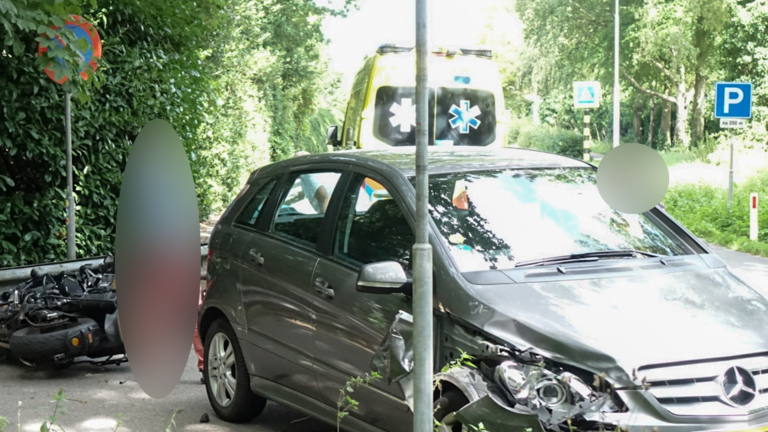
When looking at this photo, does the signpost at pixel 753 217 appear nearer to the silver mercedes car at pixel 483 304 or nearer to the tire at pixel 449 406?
the silver mercedes car at pixel 483 304

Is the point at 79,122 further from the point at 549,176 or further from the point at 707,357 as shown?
the point at 707,357

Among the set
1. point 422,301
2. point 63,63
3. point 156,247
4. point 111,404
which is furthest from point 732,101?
point 156,247

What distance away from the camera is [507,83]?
82500 mm

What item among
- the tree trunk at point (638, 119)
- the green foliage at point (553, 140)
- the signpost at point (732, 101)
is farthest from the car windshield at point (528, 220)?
the tree trunk at point (638, 119)

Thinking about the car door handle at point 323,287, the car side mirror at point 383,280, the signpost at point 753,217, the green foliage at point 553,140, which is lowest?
the green foliage at point 553,140

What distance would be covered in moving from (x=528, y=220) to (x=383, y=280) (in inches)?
35.7

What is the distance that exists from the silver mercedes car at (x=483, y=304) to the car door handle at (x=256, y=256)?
1cm

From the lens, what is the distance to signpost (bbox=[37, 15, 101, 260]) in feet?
25.8

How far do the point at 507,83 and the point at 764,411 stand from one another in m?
80.5

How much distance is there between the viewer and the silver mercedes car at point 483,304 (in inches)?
139

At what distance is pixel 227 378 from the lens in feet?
19.2

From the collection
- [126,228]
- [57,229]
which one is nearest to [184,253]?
[126,228]

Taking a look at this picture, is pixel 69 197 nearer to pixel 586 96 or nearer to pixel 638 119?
pixel 586 96

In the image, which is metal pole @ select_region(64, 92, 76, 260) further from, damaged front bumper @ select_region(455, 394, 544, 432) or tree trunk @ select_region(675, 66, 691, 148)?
tree trunk @ select_region(675, 66, 691, 148)
